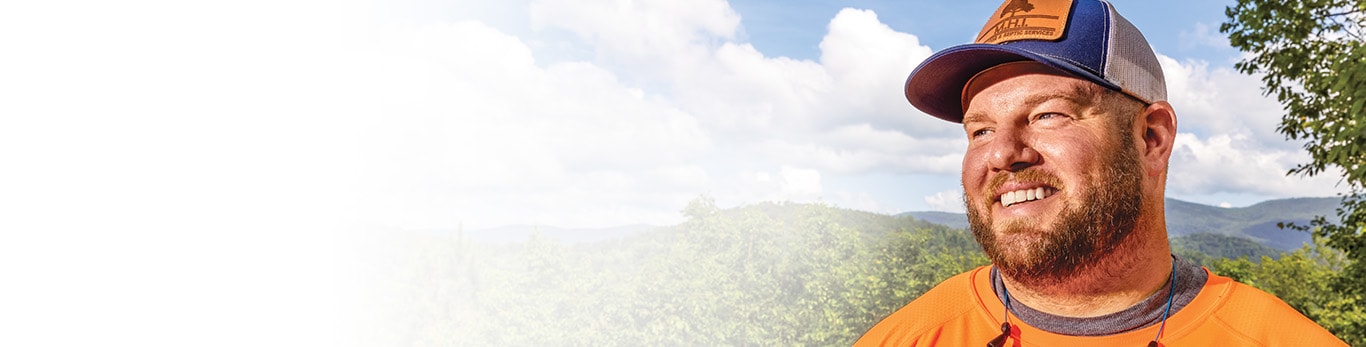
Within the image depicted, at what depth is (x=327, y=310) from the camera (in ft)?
180

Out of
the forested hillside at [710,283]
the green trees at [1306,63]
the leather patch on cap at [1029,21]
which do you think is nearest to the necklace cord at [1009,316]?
the leather patch on cap at [1029,21]

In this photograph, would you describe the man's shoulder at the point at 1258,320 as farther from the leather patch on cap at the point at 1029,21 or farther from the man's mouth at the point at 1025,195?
the leather patch on cap at the point at 1029,21

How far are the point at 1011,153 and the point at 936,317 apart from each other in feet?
2.35

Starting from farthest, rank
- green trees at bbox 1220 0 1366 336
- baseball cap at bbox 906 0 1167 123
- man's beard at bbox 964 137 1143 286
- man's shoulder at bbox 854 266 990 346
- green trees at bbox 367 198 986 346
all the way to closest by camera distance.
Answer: green trees at bbox 367 198 986 346 → green trees at bbox 1220 0 1366 336 → man's shoulder at bbox 854 266 990 346 → baseball cap at bbox 906 0 1167 123 → man's beard at bbox 964 137 1143 286

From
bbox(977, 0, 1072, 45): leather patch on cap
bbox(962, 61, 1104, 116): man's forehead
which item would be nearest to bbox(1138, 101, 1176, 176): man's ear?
bbox(962, 61, 1104, 116): man's forehead

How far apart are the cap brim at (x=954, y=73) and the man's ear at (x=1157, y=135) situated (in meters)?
0.17

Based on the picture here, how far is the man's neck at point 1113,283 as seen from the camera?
2.17 meters

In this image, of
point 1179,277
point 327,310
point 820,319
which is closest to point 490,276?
point 327,310

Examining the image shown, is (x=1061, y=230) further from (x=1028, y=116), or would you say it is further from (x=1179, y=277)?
(x=1179, y=277)

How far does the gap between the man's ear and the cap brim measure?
0.56 feet

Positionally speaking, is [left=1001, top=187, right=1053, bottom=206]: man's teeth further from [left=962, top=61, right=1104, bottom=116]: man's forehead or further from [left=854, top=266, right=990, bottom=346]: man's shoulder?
[left=854, top=266, right=990, bottom=346]: man's shoulder

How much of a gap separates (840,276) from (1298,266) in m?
33.8

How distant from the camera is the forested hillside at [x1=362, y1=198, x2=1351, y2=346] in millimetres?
30766

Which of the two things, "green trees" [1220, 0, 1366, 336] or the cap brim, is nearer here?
the cap brim
